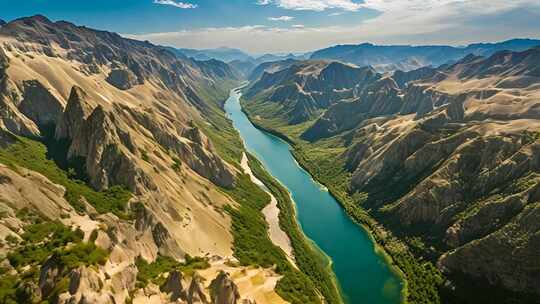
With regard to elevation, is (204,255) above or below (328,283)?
above

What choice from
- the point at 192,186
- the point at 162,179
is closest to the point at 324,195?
the point at 192,186

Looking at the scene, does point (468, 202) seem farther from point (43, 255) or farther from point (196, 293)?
point (43, 255)

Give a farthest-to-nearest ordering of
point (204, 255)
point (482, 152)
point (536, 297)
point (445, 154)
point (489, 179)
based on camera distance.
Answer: point (445, 154), point (482, 152), point (489, 179), point (204, 255), point (536, 297)

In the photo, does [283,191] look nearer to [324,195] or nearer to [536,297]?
[324,195]

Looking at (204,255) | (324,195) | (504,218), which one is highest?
(504,218)

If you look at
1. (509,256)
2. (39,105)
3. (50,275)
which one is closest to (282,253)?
(509,256)

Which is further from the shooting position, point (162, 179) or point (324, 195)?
point (324, 195)
